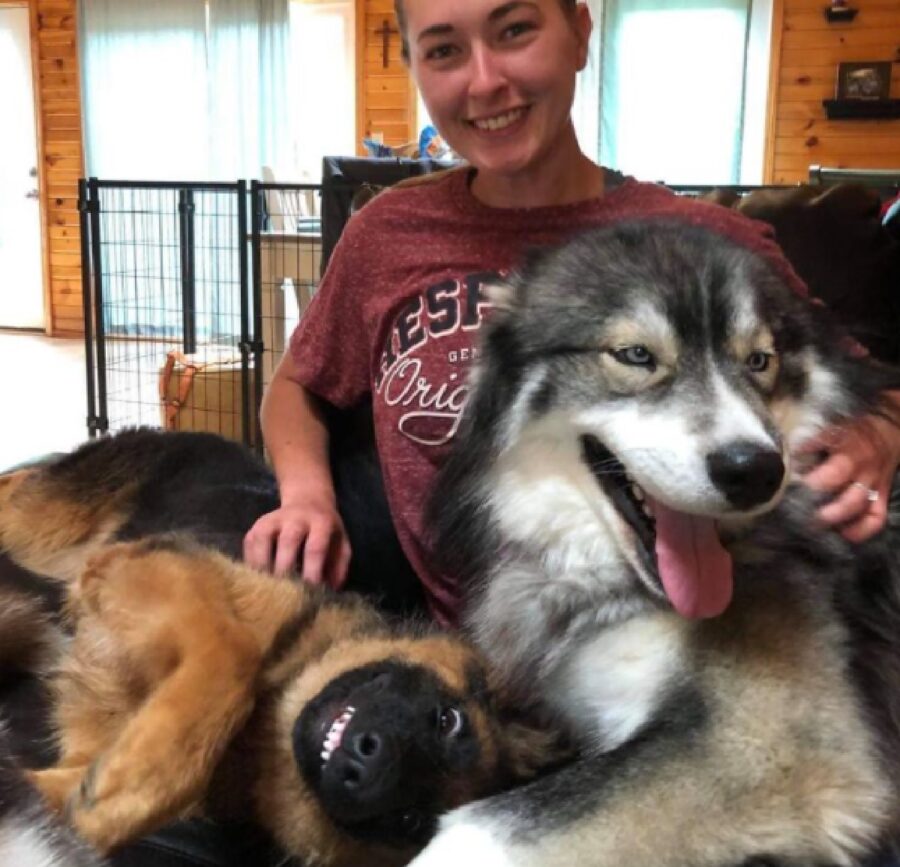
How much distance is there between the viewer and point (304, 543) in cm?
152

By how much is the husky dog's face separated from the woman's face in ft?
0.95

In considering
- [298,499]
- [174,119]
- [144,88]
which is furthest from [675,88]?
[298,499]

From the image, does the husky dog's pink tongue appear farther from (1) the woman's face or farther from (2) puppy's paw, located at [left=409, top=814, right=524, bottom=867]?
(1) the woman's face

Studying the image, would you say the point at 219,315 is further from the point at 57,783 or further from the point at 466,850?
the point at 466,850

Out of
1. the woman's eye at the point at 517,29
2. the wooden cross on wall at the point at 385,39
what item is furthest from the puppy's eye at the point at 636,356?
the wooden cross on wall at the point at 385,39

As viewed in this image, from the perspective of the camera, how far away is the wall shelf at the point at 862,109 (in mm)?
6137

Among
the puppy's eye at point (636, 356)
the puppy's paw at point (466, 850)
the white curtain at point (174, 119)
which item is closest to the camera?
the puppy's paw at point (466, 850)

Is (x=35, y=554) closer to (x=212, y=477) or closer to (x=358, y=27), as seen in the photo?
(x=212, y=477)

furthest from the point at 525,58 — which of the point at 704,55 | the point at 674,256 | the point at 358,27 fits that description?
the point at 358,27

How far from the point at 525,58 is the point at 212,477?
40.9 inches

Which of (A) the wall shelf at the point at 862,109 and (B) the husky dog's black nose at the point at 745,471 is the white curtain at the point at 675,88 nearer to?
(A) the wall shelf at the point at 862,109

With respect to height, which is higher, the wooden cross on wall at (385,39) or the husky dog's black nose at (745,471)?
the wooden cross on wall at (385,39)

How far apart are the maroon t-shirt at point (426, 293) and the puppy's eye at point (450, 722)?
0.32 meters

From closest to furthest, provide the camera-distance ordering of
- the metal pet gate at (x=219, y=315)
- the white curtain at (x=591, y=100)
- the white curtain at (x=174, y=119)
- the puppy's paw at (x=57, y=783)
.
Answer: the puppy's paw at (x=57, y=783) → the metal pet gate at (x=219, y=315) → the white curtain at (x=591, y=100) → the white curtain at (x=174, y=119)
